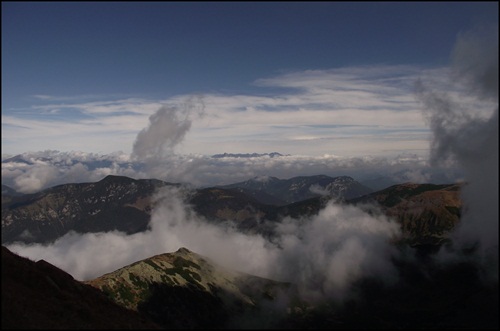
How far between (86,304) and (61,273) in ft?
84.3

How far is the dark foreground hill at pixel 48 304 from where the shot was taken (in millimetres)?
78625

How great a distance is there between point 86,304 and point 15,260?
26.3 metres

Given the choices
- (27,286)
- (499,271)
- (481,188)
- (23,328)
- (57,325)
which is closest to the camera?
(23,328)

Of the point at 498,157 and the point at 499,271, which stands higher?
the point at 498,157

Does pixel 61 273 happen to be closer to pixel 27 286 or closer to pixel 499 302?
pixel 27 286

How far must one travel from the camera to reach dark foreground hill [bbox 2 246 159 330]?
78.6 meters

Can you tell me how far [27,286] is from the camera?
9388cm

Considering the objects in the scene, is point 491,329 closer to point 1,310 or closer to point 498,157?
point 498,157

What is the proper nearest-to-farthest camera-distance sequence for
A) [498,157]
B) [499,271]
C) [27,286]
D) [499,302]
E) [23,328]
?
[23,328] < [27,286] < [498,157] < [499,302] < [499,271]

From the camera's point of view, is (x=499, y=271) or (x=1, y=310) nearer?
(x=1, y=310)

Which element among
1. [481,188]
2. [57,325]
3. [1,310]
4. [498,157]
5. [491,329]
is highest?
[498,157]

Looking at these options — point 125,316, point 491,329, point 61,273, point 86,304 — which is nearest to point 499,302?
point 491,329

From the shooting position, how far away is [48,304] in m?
89.2

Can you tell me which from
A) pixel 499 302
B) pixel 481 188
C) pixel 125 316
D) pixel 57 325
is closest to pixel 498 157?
pixel 481 188
